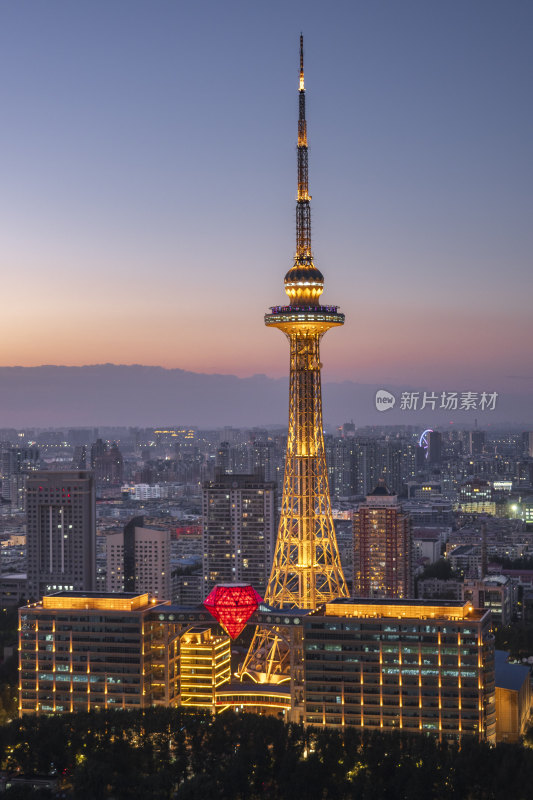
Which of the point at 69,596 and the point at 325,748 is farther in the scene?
the point at 69,596

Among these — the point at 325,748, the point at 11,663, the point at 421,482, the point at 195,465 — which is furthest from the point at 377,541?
the point at 195,465

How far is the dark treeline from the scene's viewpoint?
2266 centimetres

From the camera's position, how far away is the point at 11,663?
3472 centimetres

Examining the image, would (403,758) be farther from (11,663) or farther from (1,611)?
(1,611)

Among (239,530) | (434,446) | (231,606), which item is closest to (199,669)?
(231,606)

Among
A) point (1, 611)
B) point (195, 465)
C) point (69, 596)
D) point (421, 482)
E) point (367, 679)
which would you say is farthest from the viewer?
point (195, 465)

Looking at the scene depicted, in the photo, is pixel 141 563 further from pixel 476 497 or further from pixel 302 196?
pixel 476 497

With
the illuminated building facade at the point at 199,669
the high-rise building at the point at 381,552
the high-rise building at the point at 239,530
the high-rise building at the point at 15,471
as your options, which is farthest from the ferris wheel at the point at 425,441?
the illuminated building facade at the point at 199,669

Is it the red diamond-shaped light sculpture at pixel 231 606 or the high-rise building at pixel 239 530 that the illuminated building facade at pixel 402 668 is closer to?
the red diamond-shaped light sculpture at pixel 231 606

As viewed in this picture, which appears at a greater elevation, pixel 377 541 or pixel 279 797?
pixel 377 541

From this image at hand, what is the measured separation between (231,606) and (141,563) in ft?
81.5

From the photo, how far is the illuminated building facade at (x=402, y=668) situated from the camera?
85.1ft

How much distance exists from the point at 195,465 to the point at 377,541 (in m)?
68.4

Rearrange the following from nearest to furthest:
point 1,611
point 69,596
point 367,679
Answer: point 367,679
point 69,596
point 1,611
